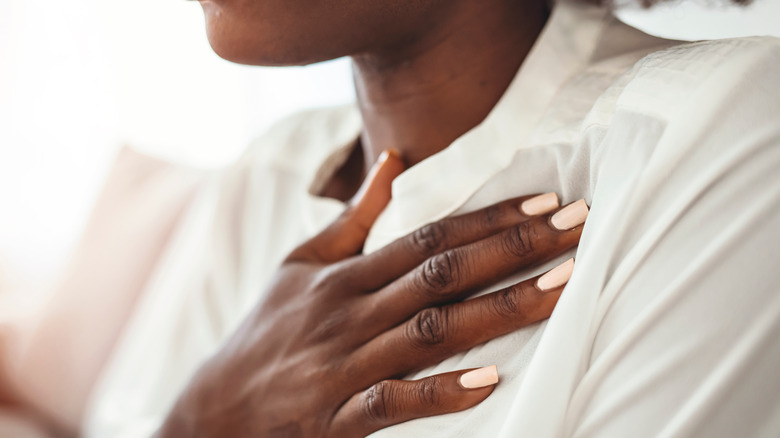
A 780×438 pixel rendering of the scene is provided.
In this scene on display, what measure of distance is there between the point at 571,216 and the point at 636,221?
7 centimetres

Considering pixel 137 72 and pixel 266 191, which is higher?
pixel 266 191

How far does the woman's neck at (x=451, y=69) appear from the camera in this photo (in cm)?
75

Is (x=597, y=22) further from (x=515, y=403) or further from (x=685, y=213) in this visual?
(x=515, y=403)

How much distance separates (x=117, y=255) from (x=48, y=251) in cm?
85

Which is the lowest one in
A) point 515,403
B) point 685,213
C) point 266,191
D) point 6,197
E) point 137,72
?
point 6,197

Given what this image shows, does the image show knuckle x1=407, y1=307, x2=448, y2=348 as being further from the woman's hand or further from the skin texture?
the skin texture

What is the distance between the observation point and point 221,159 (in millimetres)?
2051

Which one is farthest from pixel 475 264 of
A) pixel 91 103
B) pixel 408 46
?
pixel 91 103

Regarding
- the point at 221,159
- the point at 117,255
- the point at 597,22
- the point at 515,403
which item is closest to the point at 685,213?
the point at 515,403

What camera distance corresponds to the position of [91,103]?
2.07 m

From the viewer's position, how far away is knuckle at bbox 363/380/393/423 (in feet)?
2.11

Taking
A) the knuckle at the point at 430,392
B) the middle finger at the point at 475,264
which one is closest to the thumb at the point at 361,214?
the middle finger at the point at 475,264

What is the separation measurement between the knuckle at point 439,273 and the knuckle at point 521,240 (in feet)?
0.17

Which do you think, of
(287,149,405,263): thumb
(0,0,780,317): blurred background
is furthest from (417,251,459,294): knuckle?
(0,0,780,317): blurred background
